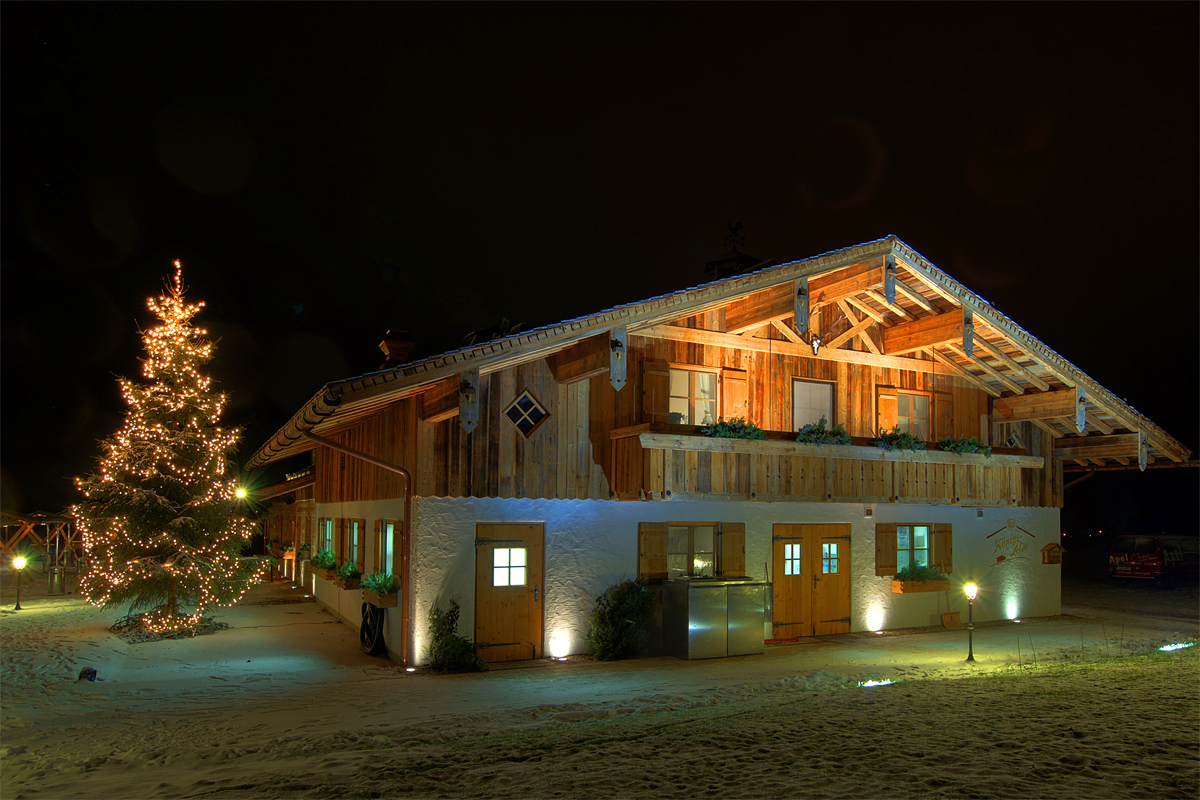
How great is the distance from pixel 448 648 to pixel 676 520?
13.9 feet

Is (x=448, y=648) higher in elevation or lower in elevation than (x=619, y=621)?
lower

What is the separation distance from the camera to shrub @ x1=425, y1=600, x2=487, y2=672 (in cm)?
1188

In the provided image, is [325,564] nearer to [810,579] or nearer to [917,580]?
[810,579]

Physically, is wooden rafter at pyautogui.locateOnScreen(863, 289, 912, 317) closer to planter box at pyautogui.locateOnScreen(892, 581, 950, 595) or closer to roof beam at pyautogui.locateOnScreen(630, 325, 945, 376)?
roof beam at pyautogui.locateOnScreen(630, 325, 945, 376)

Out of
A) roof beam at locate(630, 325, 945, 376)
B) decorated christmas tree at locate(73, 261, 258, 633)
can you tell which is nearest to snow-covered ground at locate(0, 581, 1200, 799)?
decorated christmas tree at locate(73, 261, 258, 633)

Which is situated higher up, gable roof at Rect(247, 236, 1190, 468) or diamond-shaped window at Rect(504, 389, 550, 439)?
gable roof at Rect(247, 236, 1190, 468)

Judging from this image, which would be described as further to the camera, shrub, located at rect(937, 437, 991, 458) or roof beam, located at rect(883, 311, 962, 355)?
shrub, located at rect(937, 437, 991, 458)

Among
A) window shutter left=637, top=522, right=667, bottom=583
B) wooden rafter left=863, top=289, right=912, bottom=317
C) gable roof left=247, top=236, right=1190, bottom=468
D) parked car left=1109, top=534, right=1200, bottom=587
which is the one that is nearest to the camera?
gable roof left=247, top=236, right=1190, bottom=468

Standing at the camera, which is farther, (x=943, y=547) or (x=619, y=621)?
(x=943, y=547)

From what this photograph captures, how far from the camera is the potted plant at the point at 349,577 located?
15258mm

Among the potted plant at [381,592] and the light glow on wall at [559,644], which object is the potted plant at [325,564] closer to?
the potted plant at [381,592]

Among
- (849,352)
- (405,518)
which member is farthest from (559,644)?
(849,352)

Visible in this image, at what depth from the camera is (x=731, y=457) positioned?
45.1ft

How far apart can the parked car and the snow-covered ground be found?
13.0 m
